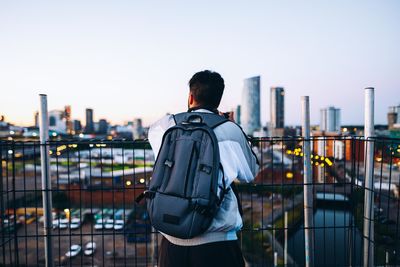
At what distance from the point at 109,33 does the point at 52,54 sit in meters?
5.38

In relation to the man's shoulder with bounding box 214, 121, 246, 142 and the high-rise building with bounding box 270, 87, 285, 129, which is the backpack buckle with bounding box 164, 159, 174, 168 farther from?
the high-rise building with bounding box 270, 87, 285, 129

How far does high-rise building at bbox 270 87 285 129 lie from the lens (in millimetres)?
102756

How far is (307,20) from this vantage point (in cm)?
1502

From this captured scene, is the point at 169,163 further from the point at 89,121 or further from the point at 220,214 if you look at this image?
the point at 89,121

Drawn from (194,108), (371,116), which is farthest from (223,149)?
(371,116)

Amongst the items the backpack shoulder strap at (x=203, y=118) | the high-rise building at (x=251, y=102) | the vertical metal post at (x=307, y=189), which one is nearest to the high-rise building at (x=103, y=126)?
the high-rise building at (x=251, y=102)

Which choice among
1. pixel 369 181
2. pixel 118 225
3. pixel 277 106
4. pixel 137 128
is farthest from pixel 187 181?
pixel 277 106

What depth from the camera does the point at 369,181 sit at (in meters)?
2.74

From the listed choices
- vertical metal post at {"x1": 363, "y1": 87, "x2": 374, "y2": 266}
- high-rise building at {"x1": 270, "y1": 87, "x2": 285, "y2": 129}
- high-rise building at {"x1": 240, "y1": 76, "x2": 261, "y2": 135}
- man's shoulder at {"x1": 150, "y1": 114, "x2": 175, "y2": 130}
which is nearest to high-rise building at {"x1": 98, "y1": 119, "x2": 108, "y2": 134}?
high-rise building at {"x1": 240, "y1": 76, "x2": 261, "y2": 135}

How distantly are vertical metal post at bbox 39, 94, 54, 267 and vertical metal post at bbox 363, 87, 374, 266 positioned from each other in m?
2.95

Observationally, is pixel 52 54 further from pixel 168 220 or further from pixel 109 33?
pixel 168 220

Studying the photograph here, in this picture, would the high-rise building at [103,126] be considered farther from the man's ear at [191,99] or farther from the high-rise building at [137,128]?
the man's ear at [191,99]

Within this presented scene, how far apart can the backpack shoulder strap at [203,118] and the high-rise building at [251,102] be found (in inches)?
4692

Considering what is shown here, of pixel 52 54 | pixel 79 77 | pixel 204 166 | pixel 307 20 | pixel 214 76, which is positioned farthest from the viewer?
pixel 79 77
